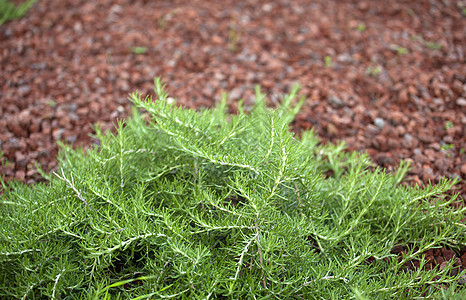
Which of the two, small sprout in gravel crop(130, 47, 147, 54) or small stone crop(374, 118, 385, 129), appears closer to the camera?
small stone crop(374, 118, 385, 129)

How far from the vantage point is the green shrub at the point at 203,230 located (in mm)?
1437

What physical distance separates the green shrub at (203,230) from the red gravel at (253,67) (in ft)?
2.54

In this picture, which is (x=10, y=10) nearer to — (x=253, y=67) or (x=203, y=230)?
(x=253, y=67)

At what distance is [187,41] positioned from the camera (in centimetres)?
371

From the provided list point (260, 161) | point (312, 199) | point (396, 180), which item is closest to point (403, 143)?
point (396, 180)

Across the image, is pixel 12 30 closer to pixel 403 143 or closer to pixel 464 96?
pixel 403 143

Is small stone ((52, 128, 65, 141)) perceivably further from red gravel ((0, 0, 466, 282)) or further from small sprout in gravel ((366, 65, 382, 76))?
small sprout in gravel ((366, 65, 382, 76))

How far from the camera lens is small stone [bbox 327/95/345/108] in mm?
3088

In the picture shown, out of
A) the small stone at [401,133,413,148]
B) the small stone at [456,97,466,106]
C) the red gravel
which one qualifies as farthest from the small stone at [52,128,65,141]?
the small stone at [456,97,466,106]

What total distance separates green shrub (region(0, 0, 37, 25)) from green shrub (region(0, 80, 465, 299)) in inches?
107

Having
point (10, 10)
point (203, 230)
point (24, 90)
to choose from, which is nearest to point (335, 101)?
point (203, 230)

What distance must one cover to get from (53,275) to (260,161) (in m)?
0.83

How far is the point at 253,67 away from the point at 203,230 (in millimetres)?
2253

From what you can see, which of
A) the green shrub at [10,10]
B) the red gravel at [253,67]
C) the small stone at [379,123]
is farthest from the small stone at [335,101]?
the green shrub at [10,10]
